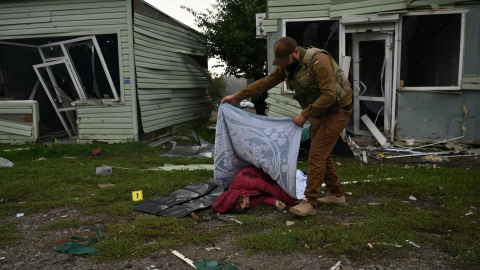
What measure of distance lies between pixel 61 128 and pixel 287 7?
25.2 ft

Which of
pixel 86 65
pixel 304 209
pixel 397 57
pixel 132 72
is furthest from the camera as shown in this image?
pixel 86 65

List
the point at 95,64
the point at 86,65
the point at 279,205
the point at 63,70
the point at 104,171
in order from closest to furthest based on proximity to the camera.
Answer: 1. the point at 279,205
2. the point at 104,171
3. the point at 95,64
4. the point at 86,65
5. the point at 63,70

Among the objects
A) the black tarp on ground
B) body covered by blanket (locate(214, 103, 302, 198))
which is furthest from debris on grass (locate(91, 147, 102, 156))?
body covered by blanket (locate(214, 103, 302, 198))

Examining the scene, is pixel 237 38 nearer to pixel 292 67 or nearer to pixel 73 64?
pixel 73 64

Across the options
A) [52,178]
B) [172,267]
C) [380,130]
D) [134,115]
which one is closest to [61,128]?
[134,115]

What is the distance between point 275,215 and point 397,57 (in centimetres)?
595

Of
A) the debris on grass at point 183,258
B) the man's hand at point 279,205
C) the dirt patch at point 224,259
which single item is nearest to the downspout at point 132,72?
the man's hand at point 279,205

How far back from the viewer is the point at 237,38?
13742 mm

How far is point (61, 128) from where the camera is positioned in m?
12.3

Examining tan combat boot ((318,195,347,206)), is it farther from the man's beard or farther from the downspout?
the downspout

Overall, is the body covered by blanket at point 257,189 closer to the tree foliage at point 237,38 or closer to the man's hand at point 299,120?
the man's hand at point 299,120

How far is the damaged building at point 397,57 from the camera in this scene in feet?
27.8

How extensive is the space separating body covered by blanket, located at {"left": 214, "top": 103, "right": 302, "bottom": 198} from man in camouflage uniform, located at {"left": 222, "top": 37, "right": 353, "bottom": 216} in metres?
0.24

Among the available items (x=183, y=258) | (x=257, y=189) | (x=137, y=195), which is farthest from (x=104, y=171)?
(x=183, y=258)
